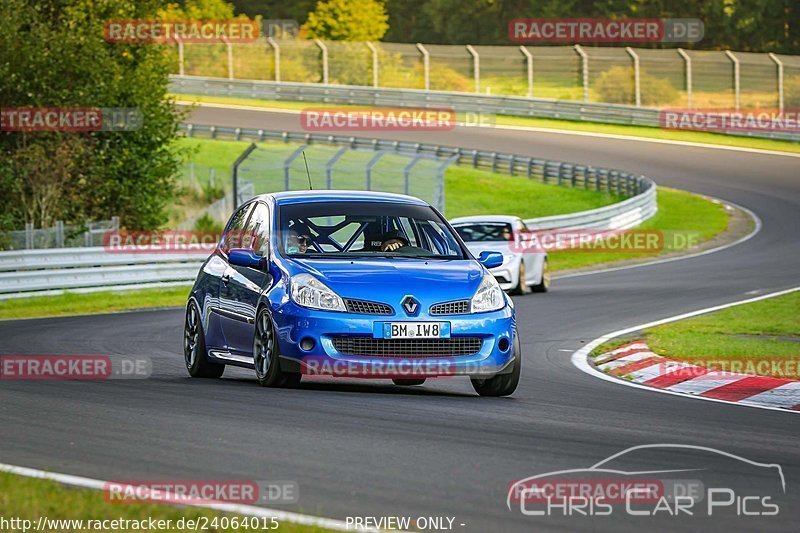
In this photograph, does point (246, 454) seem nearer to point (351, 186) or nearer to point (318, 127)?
point (351, 186)

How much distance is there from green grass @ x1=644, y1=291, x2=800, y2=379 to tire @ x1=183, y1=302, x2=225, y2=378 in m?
4.73

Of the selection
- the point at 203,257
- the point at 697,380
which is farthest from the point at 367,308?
the point at 203,257

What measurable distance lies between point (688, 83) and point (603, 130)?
399cm

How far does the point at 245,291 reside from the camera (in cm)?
1152

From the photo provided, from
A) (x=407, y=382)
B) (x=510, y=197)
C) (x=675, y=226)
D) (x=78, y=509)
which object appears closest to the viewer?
(x=78, y=509)

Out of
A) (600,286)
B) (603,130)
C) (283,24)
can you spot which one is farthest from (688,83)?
(283,24)

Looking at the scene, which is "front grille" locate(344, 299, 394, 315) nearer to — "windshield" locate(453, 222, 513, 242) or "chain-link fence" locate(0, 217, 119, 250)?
"windshield" locate(453, 222, 513, 242)

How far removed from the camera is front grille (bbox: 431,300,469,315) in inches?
413

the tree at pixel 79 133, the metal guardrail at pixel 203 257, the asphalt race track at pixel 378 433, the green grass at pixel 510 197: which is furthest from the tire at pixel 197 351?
the green grass at pixel 510 197

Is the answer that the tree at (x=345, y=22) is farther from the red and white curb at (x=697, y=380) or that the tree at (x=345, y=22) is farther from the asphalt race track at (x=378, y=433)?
the red and white curb at (x=697, y=380)

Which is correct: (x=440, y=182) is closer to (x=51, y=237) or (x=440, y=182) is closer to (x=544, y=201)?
(x=51, y=237)

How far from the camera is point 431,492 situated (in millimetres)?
6723

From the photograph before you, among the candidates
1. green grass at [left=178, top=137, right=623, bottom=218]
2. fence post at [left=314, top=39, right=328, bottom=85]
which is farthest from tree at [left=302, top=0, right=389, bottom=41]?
green grass at [left=178, top=137, right=623, bottom=218]

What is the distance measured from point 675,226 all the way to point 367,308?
30585mm
